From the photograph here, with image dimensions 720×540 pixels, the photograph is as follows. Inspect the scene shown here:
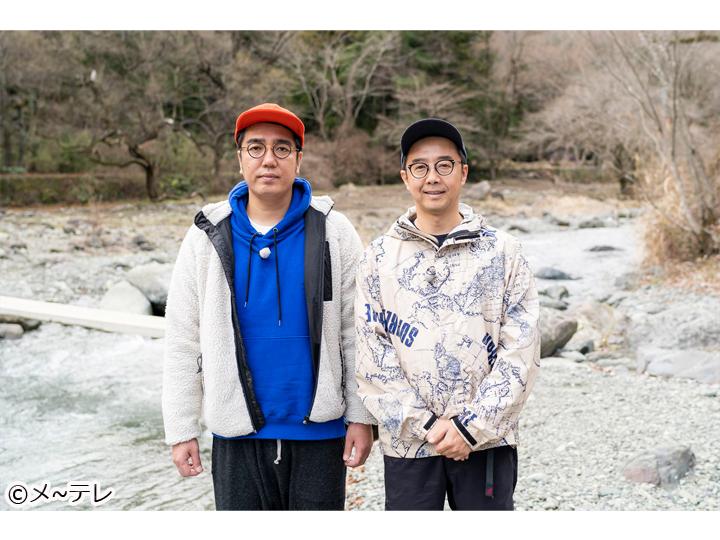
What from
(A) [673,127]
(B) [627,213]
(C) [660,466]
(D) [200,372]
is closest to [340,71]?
(B) [627,213]

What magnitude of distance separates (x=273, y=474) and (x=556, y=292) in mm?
7023

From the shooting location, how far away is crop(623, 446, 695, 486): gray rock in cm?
311

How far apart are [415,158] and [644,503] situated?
2.04 m

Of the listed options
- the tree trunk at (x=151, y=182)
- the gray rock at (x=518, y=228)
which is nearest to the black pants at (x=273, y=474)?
the gray rock at (x=518, y=228)

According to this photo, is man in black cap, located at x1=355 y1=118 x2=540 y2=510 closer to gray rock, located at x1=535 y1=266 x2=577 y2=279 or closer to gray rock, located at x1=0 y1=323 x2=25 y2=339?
gray rock, located at x1=0 y1=323 x2=25 y2=339

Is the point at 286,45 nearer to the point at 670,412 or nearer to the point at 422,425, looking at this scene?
the point at 670,412

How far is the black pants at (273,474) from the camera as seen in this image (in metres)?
1.80

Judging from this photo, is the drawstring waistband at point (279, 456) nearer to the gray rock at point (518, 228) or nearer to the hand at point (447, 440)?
the hand at point (447, 440)

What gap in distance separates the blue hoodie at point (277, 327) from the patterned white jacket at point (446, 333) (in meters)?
0.16

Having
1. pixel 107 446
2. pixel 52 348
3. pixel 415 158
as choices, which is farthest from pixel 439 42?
pixel 415 158

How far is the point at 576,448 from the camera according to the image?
11.8ft

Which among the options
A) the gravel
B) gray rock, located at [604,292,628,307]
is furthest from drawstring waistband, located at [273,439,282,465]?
gray rock, located at [604,292,628,307]

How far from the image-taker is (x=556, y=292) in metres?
8.35

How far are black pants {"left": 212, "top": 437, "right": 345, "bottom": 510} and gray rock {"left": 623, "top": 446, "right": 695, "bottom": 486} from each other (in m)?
1.89
